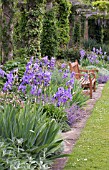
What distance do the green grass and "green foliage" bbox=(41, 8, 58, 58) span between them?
10300 millimetres

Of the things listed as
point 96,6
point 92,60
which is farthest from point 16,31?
point 96,6

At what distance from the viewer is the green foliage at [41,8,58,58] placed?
60.1 feet

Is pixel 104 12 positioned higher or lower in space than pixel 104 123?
higher

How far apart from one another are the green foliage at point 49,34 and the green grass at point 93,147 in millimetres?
10300

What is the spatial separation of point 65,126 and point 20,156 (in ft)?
8.01

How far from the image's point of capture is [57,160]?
5223 millimetres

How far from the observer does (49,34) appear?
18.6 m

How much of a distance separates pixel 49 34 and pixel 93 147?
13142mm

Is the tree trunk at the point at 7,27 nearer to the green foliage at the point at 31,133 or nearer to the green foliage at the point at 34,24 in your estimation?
the green foliage at the point at 34,24

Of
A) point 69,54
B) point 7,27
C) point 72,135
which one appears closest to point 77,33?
point 69,54

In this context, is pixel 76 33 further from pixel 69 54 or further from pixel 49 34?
pixel 49 34

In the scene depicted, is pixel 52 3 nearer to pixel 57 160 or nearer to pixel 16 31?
pixel 16 31

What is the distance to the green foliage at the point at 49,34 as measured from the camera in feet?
60.1

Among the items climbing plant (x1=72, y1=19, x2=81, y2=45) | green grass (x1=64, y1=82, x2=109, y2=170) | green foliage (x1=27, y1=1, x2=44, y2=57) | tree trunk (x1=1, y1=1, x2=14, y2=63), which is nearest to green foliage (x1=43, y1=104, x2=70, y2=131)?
green grass (x1=64, y1=82, x2=109, y2=170)
